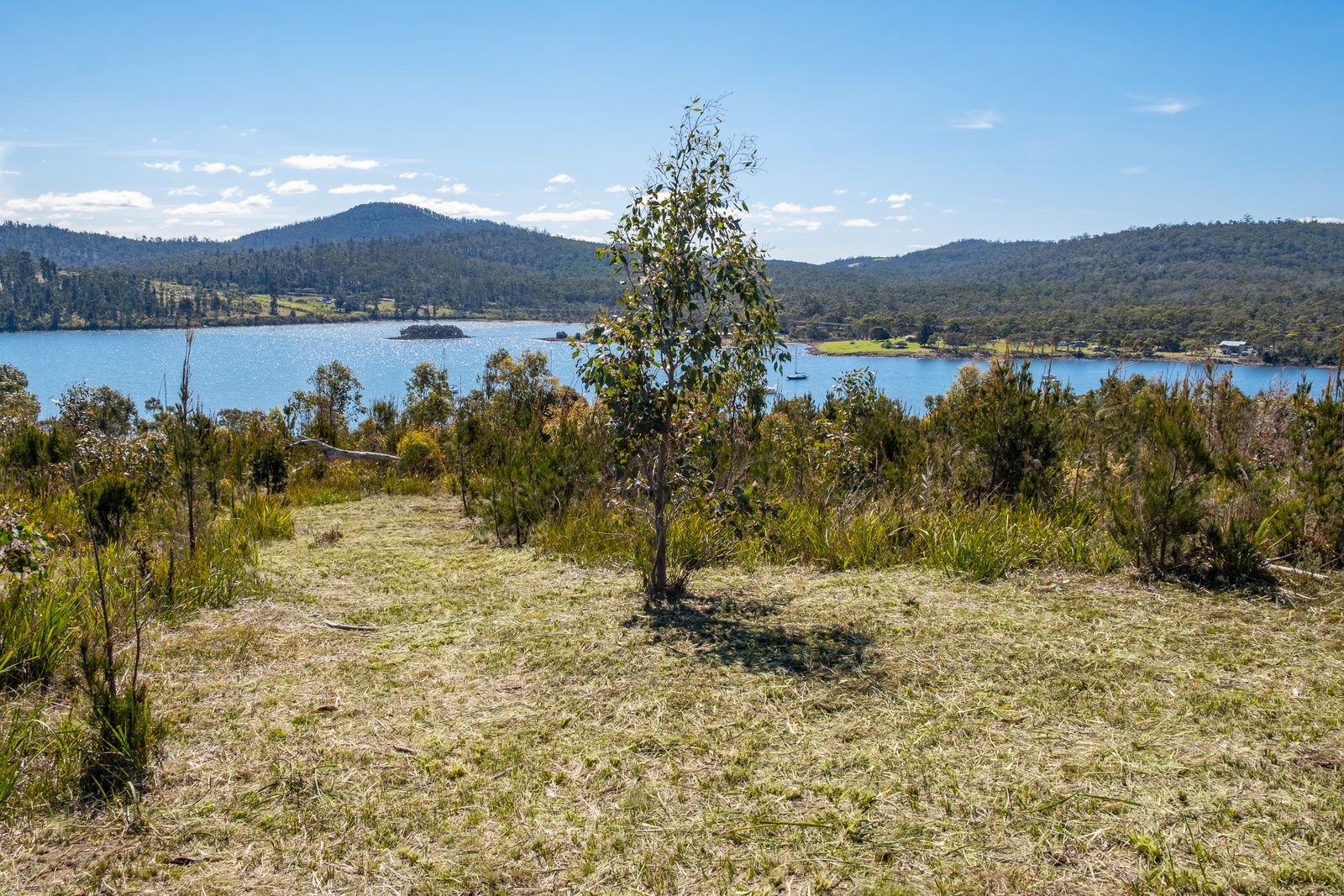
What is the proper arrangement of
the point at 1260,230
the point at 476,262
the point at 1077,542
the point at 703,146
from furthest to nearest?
the point at 476,262 < the point at 1260,230 < the point at 1077,542 < the point at 703,146

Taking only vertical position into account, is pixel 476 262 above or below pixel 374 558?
above

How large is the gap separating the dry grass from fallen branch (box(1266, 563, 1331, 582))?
59 cm

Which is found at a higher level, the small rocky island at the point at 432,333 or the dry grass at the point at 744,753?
the small rocky island at the point at 432,333

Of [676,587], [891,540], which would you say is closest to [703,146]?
[676,587]

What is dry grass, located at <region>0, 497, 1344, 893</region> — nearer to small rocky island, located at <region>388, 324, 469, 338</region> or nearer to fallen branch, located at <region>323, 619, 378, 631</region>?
fallen branch, located at <region>323, 619, 378, 631</region>

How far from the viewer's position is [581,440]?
8.30 m

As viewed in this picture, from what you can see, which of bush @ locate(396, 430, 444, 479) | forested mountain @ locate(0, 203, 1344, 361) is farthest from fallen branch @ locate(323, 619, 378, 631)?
forested mountain @ locate(0, 203, 1344, 361)

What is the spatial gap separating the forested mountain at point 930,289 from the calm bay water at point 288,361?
501cm

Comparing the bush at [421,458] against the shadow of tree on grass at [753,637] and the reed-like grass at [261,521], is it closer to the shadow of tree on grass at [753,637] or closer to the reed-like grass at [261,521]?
the reed-like grass at [261,521]

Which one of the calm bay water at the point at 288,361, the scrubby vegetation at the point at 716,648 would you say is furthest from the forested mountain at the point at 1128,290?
the scrubby vegetation at the point at 716,648

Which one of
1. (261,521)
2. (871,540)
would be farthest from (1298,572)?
(261,521)

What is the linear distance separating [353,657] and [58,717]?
51.9 inches

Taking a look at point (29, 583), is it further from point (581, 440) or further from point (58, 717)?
point (581, 440)

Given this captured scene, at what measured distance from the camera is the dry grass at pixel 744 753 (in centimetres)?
249
